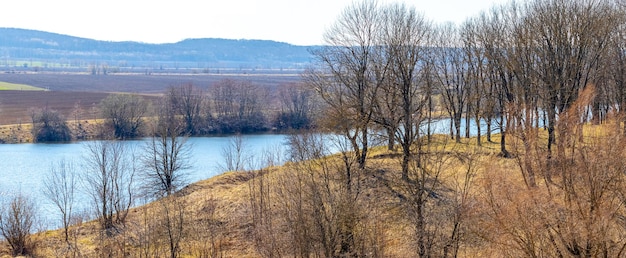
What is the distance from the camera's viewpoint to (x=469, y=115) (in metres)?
43.9

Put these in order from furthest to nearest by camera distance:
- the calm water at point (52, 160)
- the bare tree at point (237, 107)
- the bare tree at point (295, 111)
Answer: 1. the bare tree at point (237, 107)
2. the bare tree at point (295, 111)
3. the calm water at point (52, 160)

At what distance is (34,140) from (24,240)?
47301 mm

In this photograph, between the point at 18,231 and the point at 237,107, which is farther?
the point at 237,107

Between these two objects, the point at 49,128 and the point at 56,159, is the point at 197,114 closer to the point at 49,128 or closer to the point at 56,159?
the point at 49,128

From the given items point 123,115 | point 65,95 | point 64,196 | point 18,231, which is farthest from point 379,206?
point 65,95

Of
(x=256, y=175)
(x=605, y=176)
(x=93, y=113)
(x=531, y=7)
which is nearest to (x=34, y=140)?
(x=93, y=113)

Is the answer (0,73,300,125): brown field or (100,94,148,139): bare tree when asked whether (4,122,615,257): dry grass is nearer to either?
(100,94,148,139): bare tree

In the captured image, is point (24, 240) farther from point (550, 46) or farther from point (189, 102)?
point (189, 102)

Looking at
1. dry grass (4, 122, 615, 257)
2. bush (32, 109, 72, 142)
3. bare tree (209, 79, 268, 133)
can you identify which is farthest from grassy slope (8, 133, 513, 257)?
A: bare tree (209, 79, 268, 133)

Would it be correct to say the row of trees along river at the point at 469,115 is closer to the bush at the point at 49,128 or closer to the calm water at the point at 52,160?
the calm water at the point at 52,160

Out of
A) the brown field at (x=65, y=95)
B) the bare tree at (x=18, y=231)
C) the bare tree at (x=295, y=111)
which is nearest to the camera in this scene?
the bare tree at (x=18, y=231)

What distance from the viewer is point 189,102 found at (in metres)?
82.2

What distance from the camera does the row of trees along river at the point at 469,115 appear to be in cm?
1897

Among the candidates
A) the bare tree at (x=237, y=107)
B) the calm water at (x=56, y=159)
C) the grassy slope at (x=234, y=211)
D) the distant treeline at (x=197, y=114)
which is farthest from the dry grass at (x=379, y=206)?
the bare tree at (x=237, y=107)
